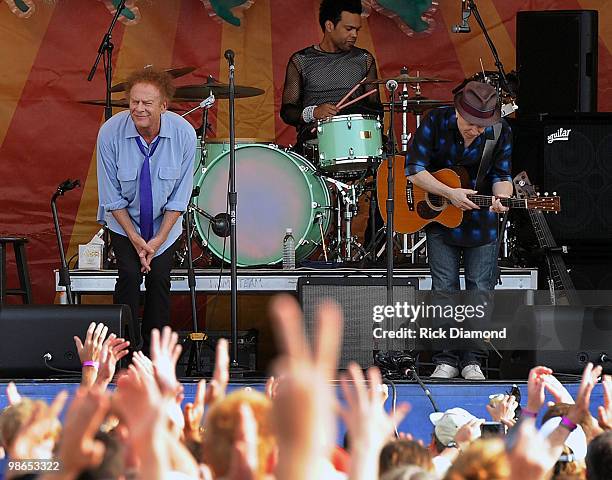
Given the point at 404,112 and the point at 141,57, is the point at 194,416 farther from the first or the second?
the point at 141,57

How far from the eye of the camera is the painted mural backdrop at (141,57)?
852 cm

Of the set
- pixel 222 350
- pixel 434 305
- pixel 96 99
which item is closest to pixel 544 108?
pixel 434 305

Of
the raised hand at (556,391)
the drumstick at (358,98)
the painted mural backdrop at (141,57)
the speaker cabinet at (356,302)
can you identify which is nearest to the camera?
the raised hand at (556,391)

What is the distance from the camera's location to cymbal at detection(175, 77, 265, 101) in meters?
7.73

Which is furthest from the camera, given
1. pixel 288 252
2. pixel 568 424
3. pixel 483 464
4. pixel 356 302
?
pixel 288 252

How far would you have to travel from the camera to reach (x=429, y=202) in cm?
663

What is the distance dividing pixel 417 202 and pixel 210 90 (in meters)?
1.85

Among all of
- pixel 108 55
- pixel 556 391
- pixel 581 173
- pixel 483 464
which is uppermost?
pixel 108 55

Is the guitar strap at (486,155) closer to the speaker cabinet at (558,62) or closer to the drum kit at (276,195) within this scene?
the drum kit at (276,195)

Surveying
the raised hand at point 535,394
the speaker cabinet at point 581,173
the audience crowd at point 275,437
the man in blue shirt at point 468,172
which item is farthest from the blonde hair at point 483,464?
the speaker cabinet at point 581,173

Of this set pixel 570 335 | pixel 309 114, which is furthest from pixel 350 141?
pixel 570 335

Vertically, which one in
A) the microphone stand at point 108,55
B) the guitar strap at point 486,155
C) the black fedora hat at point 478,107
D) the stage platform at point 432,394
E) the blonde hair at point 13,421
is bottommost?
the stage platform at point 432,394

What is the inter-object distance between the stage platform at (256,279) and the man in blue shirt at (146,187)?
1.04 meters

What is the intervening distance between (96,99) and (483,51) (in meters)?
2.99
